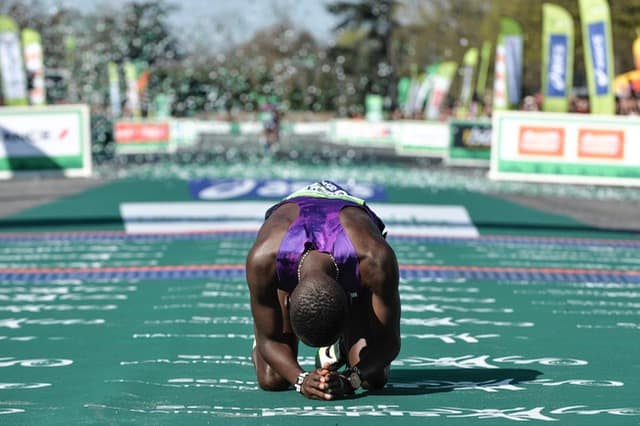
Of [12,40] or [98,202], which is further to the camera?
[12,40]

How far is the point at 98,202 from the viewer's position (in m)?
18.0

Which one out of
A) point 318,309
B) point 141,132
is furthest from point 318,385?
point 141,132

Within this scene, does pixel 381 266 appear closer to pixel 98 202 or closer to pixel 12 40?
pixel 98 202

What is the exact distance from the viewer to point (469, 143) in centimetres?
2988

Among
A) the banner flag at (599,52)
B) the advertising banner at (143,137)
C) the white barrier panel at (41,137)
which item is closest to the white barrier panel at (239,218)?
the white barrier panel at (41,137)

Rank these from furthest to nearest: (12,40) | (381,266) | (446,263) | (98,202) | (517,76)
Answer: (517,76) < (12,40) < (98,202) < (446,263) < (381,266)

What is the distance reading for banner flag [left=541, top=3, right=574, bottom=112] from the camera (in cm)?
2394

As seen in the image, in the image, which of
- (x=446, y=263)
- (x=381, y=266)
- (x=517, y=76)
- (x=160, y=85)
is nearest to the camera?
(x=381, y=266)

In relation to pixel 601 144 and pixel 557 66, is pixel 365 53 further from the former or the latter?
pixel 601 144

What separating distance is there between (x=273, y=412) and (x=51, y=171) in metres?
14.4

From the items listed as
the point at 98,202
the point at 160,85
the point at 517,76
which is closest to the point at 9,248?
the point at 98,202

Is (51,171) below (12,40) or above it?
below

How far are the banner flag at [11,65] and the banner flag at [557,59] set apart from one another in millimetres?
11291

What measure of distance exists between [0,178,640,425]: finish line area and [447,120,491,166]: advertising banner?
14180 millimetres
